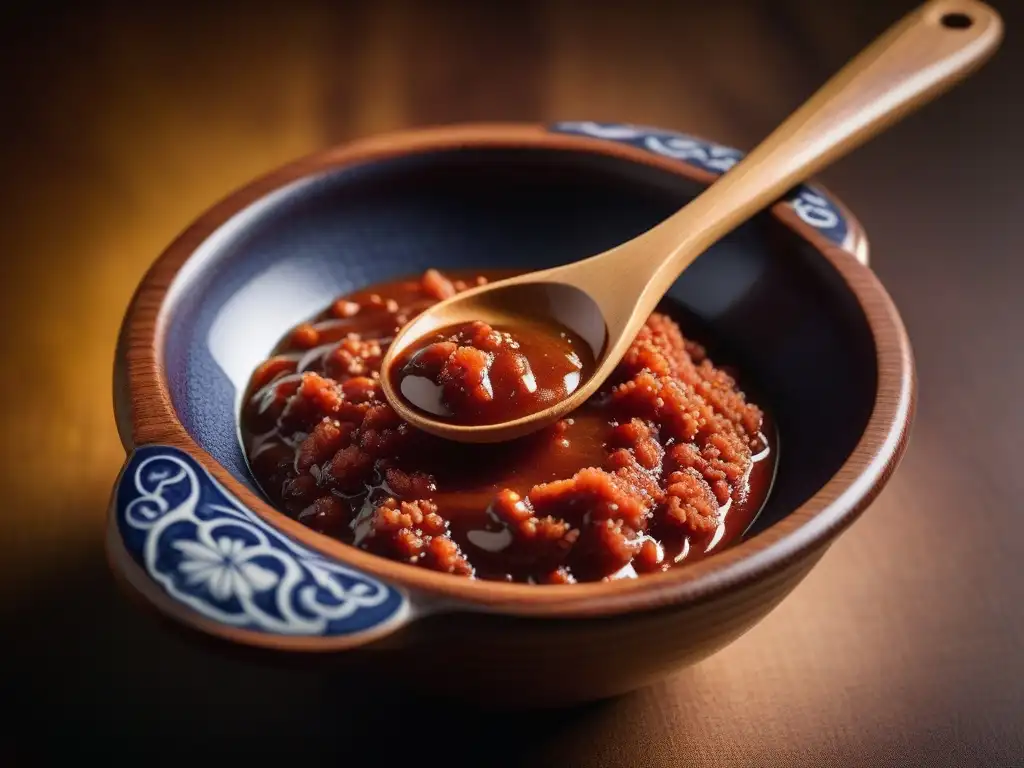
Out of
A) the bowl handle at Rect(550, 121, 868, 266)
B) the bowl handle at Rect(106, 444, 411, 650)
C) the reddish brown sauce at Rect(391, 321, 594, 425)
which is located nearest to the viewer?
the bowl handle at Rect(106, 444, 411, 650)

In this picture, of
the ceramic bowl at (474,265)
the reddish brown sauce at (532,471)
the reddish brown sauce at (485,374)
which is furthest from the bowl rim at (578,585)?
the reddish brown sauce at (485,374)

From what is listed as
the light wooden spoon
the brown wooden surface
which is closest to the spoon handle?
the light wooden spoon

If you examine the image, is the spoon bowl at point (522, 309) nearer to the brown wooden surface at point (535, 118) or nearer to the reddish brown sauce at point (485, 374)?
the reddish brown sauce at point (485, 374)

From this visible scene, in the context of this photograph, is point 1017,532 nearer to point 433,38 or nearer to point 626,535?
point 626,535

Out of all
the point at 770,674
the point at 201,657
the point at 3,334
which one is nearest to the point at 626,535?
the point at 770,674

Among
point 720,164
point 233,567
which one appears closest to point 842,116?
point 720,164

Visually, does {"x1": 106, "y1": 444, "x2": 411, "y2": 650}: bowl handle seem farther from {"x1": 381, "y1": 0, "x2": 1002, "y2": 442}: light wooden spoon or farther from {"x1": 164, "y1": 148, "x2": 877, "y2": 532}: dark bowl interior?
{"x1": 381, "y1": 0, "x2": 1002, "y2": 442}: light wooden spoon

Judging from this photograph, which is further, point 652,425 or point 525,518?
point 652,425
